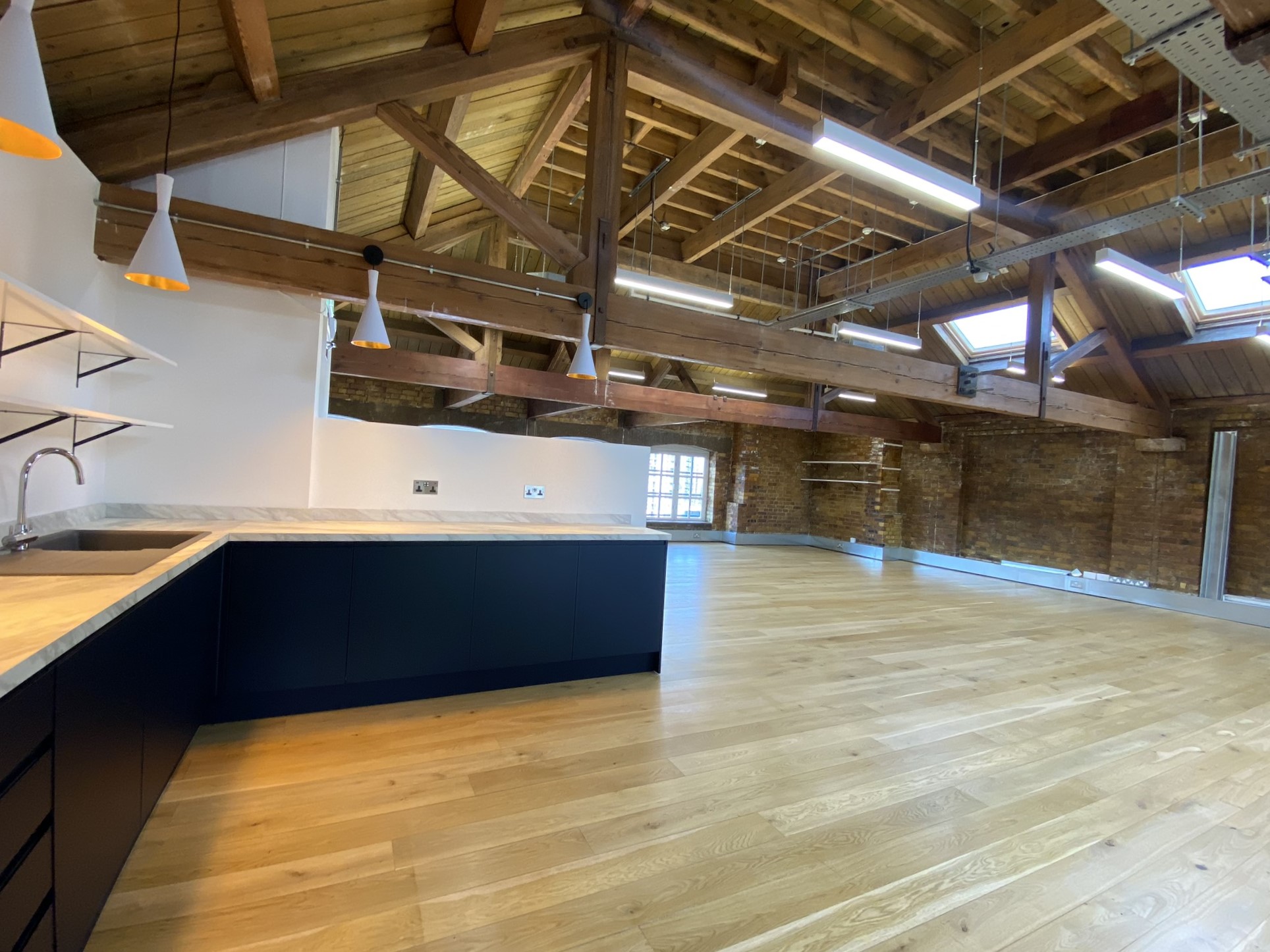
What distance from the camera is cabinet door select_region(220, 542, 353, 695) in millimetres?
2623

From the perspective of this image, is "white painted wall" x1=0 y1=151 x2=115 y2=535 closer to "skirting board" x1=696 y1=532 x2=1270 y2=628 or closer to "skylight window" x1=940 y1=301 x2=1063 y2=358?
"skirting board" x1=696 y1=532 x2=1270 y2=628

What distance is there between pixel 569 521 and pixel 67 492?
2.60m

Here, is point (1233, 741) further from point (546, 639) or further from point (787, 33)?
point (787, 33)

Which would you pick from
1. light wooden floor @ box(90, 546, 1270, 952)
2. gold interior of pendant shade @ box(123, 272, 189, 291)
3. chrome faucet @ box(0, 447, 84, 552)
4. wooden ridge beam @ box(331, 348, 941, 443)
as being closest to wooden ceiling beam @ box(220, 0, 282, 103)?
gold interior of pendant shade @ box(123, 272, 189, 291)

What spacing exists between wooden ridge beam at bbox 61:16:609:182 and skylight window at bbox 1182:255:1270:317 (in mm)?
7262

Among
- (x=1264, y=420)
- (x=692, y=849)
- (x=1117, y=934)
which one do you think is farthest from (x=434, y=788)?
(x=1264, y=420)

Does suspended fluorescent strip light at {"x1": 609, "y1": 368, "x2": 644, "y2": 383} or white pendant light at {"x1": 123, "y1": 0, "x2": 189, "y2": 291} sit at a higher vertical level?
suspended fluorescent strip light at {"x1": 609, "y1": 368, "x2": 644, "y2": 383}

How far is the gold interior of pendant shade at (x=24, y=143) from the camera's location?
3.86 feet

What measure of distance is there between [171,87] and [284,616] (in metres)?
2.54

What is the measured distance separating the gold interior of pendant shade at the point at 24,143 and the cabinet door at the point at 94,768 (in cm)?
108

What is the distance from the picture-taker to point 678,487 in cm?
1250

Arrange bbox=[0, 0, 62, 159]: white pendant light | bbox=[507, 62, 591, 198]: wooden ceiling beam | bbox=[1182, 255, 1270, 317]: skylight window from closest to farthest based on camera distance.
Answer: bbox=[0, 0, 62, 159]: white pendant light → bbox=[507, 62, 591, 198]: wooden ceiling beam → bbox=[1182, 255, 1270, 317]: skylight window

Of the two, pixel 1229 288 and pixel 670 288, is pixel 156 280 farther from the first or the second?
pixel 1229 288

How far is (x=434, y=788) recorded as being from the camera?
2.24m
